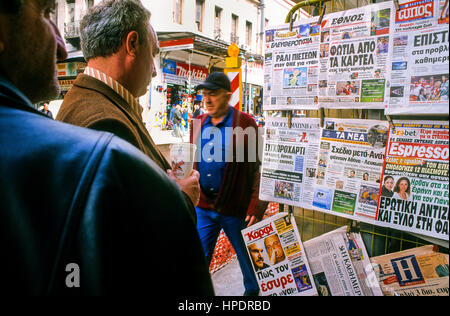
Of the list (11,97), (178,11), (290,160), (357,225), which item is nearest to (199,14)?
(178,11)

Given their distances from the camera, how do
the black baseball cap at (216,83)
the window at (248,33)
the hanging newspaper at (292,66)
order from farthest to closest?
1. the window at (248,33)
2. the black baseball cap at (216,83)
3. the hanging newspaper at (292,66)

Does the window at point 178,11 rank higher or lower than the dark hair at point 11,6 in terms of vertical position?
higher

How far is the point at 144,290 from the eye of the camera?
62 cm

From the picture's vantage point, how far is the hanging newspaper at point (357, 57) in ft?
5.25

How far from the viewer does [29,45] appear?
0.72 metres

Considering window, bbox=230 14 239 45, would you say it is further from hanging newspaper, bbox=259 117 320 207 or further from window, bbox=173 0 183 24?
hanging newspaper, bbox=259 117 320 207

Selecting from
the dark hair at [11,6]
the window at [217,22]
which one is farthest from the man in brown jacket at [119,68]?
A: the window at [217,22]

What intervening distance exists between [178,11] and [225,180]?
13.7 m

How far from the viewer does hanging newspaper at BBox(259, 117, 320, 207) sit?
1.92 meters

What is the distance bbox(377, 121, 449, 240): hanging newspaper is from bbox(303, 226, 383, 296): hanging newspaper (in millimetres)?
267

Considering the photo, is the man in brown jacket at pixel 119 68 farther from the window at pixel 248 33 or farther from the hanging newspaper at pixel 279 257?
the window at pixel 248 33

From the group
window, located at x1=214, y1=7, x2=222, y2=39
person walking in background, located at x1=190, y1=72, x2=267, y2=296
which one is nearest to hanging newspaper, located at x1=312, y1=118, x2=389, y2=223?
person walking in background, located at x1=190, y1=72, x2=267, y2=296

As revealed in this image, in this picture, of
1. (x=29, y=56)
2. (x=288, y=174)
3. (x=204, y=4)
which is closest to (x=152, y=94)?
(x=204, y=4)

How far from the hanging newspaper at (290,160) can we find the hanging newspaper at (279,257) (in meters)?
0.18
